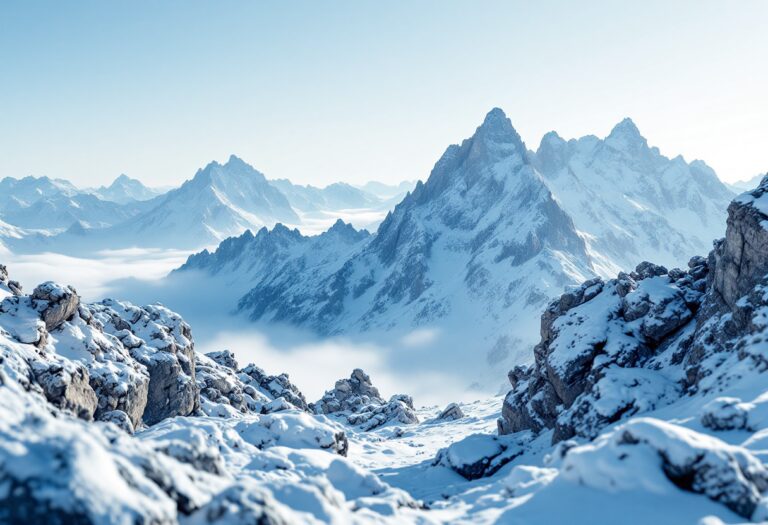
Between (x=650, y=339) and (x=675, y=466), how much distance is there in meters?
31.6

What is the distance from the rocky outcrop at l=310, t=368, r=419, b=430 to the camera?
339ft

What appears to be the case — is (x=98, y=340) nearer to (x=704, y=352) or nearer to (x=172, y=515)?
(x=172, y=515)

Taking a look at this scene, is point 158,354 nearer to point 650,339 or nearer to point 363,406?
point 650,339

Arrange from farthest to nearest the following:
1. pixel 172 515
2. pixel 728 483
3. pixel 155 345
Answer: pixel 155 345 < pixel 728 483 < pixel 172 515

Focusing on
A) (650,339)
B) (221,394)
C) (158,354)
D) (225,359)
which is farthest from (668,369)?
(225,359)

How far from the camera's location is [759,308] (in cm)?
3762

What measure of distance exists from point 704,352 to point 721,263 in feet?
30.1

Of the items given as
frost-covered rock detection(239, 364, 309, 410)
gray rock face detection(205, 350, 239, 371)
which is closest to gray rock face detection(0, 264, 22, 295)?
frost-covered rock detection(239, 364, 309, 410)

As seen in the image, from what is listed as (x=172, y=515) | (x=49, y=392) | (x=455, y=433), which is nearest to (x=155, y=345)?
Answer: (x=49, y=392)

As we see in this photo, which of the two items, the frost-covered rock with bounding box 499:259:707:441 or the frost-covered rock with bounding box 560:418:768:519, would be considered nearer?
the frost-covered rock with bounding box 560:418:768:519

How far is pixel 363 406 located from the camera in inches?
4683

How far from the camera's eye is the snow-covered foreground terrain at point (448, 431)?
14.6 meters

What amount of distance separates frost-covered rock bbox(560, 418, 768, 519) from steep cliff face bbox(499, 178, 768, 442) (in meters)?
16.9

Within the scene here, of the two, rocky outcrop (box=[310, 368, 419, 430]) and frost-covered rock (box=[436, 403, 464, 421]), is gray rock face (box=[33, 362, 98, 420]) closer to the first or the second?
rocky outcrop (box=[310, 368, 419, 430])
